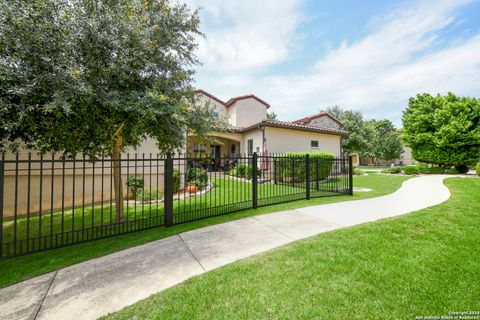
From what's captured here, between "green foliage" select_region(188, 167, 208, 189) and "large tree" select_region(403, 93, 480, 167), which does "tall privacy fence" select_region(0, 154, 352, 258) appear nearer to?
"green foliage" select_region(188, 167, 208, 189)

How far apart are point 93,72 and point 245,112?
51.0 feet

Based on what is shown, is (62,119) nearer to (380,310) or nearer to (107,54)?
(107,54)

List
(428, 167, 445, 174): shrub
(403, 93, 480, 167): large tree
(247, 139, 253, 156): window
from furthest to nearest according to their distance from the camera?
(428, 167, 445, 174): shrub, (403, 93, 480, 167): large tree, (247, 139, 253, 156): window

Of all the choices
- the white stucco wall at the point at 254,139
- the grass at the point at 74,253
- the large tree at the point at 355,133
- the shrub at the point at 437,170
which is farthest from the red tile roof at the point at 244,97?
the shrub at the point at 437,170

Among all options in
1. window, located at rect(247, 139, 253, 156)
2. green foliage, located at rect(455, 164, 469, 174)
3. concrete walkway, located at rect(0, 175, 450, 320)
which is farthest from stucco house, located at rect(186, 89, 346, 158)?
green foliage, located at rect(455, 164, 469, 174)

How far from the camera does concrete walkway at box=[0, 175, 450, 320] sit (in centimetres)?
244

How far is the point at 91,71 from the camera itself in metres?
4.38

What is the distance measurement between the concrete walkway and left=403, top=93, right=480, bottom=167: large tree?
16.2 meters

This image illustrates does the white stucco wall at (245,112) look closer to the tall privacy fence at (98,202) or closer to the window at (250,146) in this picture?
the window at (250,146)

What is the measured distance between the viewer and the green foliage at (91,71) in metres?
3.77

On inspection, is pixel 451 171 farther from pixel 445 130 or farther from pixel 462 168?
pixel 445 130

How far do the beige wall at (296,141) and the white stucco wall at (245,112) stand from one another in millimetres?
5423

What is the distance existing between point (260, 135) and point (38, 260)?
1233 cm

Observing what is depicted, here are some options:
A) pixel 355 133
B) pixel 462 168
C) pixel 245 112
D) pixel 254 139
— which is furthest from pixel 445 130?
pixel 245 112
